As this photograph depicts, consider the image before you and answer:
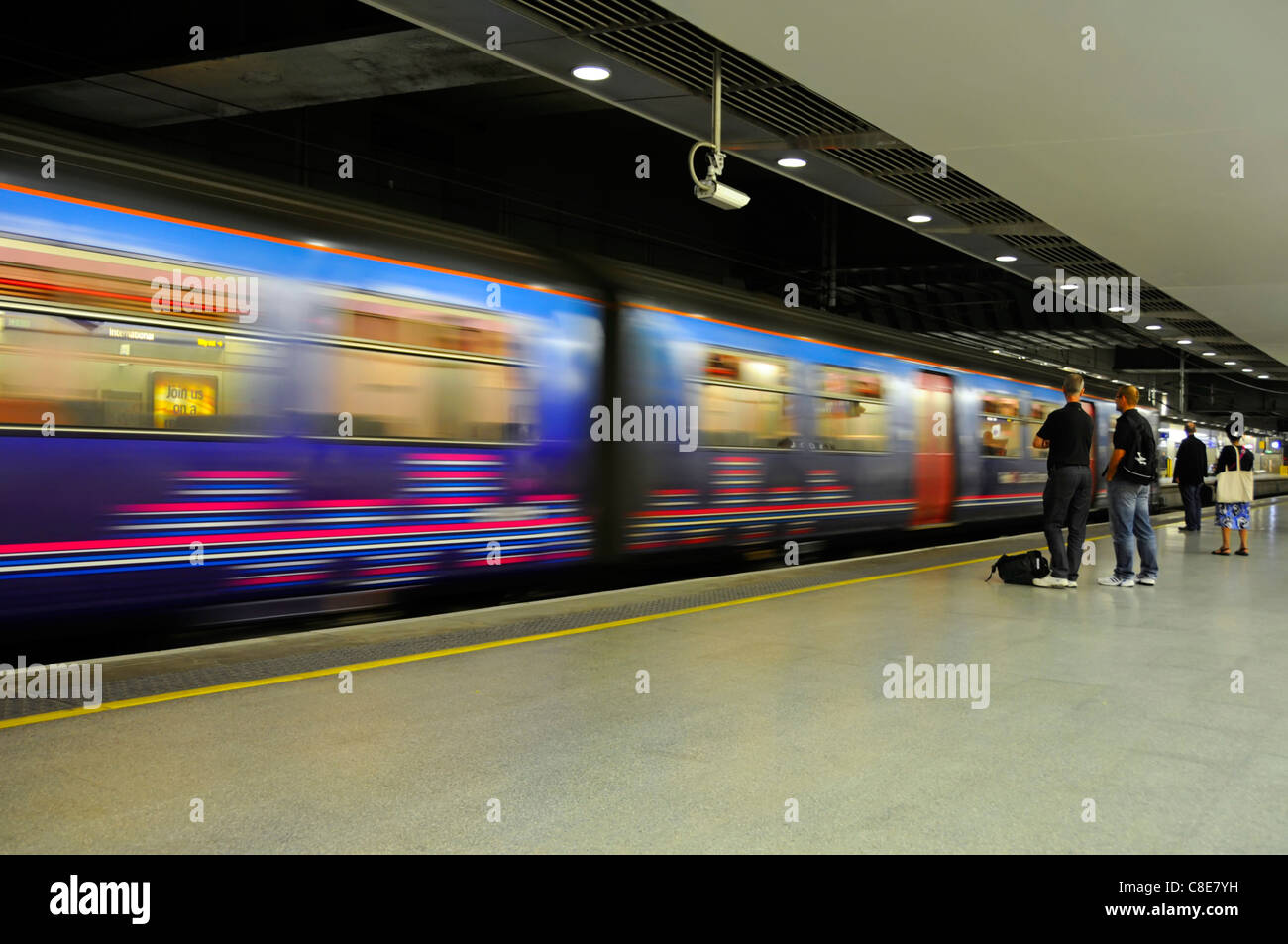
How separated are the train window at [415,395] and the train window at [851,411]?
14.7 feet

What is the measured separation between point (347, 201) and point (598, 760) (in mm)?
4536

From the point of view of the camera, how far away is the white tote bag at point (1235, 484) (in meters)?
12.4

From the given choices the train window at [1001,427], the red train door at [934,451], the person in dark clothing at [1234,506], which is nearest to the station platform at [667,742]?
the person in dark clothing at [1234,506]

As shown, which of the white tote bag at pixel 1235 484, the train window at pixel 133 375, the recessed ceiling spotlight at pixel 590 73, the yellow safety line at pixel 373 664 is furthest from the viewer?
the white tote bag at pixel 1235 484

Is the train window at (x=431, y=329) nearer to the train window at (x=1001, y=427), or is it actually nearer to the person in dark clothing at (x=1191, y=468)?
the train window at (x=1001, y=427)

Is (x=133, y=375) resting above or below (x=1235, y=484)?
above

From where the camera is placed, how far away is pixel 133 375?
5609 mm

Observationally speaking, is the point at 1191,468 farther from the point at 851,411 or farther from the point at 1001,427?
→ the point at 851,411

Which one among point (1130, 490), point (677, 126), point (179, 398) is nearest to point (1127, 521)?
point (1130, 490)

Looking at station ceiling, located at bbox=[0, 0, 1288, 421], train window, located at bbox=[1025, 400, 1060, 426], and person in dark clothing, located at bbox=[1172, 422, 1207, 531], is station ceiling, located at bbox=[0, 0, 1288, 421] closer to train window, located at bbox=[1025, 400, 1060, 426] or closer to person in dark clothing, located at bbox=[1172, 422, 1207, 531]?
person in dark clothing, located at bbox=[1172, 422, 1207, 531]

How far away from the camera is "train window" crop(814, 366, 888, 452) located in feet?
37.6

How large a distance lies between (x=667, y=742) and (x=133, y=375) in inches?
140

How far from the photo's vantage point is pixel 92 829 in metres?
3.32
